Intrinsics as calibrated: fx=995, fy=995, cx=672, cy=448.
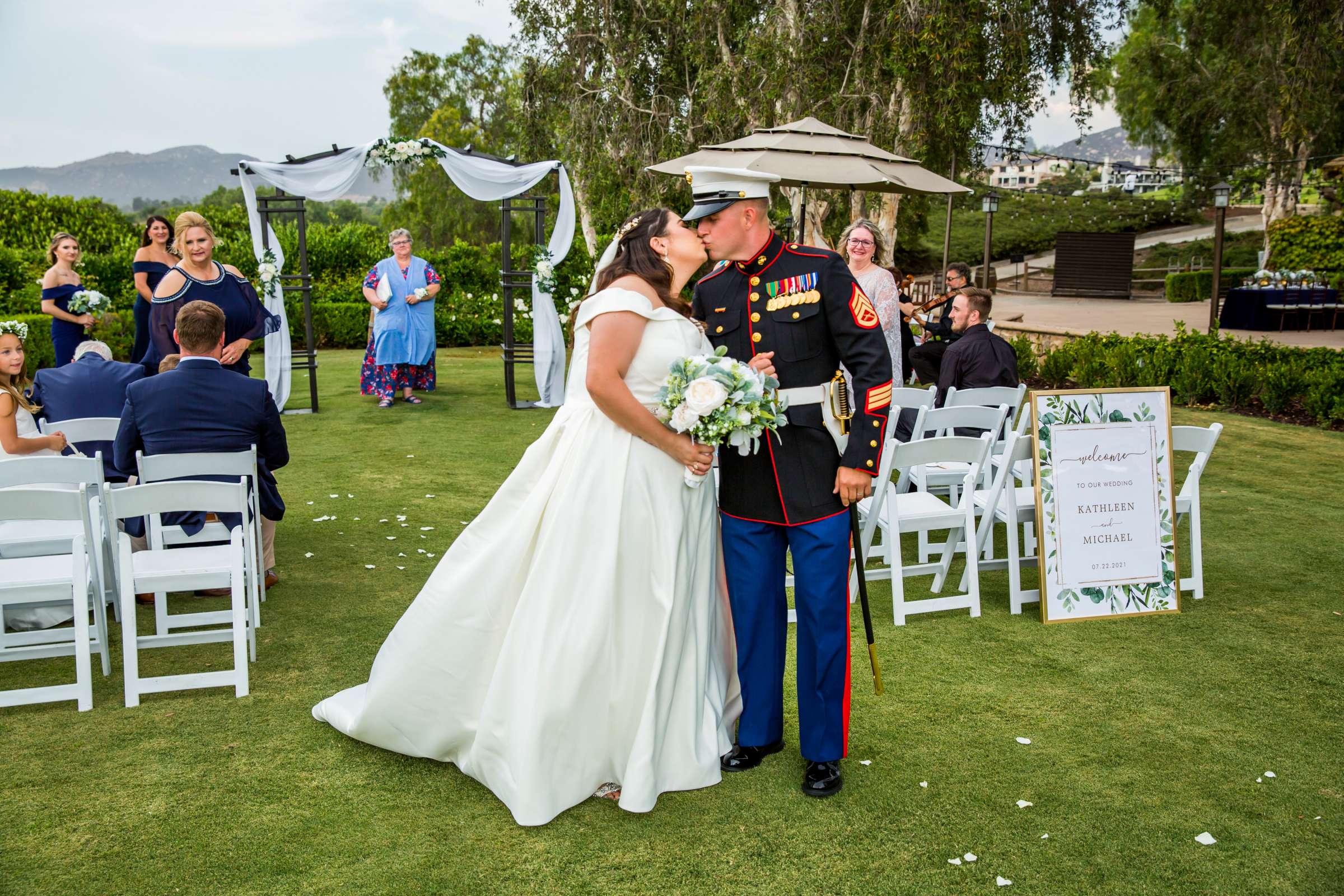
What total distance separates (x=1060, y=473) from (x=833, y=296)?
2.38 meters

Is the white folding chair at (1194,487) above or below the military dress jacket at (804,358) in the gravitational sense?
below

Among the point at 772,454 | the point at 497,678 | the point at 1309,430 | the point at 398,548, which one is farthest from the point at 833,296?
the point at 1309,430

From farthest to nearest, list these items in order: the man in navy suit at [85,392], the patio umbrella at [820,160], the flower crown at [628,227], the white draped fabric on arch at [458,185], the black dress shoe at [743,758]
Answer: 1. the white draped fabric on arch at [458,185]
2. the patio umbrella at [820,160]
3. the man in navy suit at [85,392]
4. the black dress shoe at [743,758]
5. the flower crown at [628,227]

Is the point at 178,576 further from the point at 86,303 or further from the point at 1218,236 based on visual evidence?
the point at 1218,236

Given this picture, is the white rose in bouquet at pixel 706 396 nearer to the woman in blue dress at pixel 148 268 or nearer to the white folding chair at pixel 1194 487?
the white folding chair at pixel 1194 487

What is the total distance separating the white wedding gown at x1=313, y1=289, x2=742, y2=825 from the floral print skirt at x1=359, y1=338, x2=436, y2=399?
8.40 meters

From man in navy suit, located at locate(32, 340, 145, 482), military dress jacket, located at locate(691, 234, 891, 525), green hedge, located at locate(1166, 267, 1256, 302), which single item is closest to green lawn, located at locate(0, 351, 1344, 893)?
military dress jacket, located at locate(691, 234, 891, 525)

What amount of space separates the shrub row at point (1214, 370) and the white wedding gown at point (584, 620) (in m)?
7.69

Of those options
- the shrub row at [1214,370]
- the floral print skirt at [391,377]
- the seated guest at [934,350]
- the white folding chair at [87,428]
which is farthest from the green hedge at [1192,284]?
the white folding chair at [87,428]

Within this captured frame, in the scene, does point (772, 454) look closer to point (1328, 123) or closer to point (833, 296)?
point (833, 296)

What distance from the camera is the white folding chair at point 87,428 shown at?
5207 mm

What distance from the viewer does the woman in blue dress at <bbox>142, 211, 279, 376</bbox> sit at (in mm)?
6605

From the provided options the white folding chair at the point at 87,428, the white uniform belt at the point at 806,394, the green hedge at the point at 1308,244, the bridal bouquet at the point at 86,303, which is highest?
the green hedge at the point at 1308,244

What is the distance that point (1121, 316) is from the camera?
24.1m
